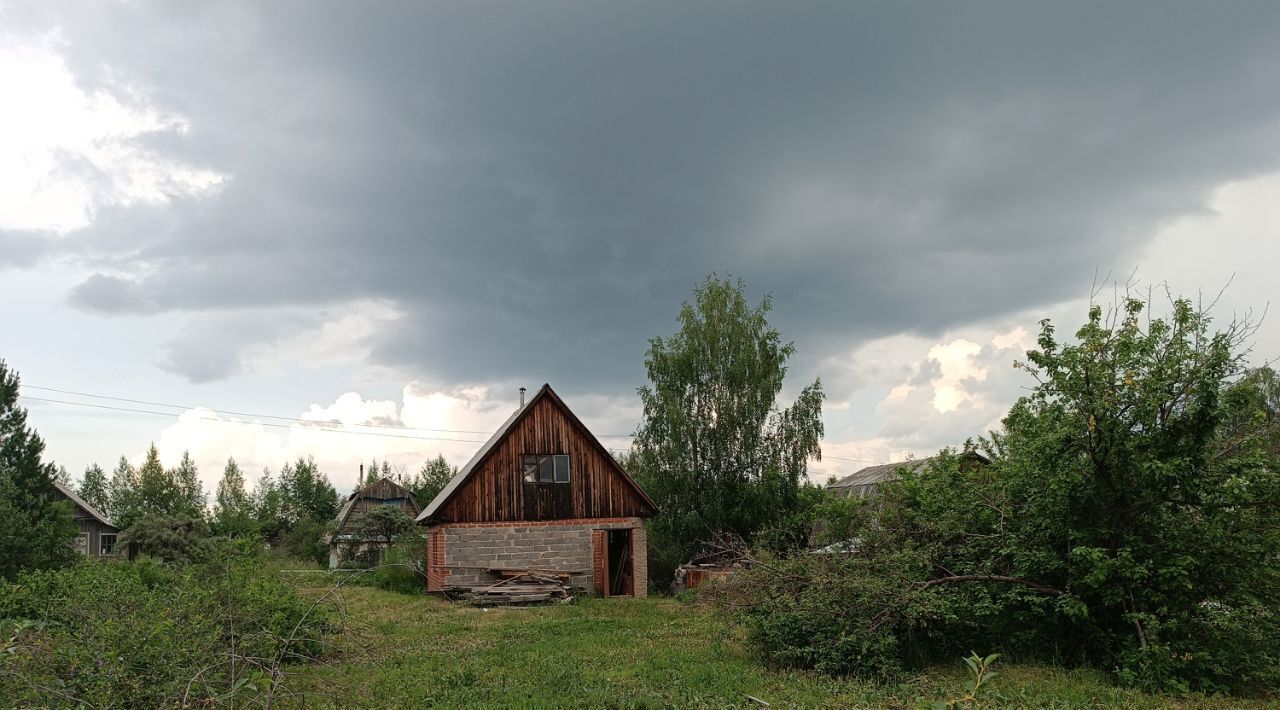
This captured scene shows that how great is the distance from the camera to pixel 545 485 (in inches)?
944

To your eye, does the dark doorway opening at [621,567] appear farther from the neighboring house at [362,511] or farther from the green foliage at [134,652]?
the neighboring house at [362,511]

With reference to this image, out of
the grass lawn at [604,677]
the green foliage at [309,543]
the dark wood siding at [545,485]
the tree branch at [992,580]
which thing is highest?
the dark wood siding at [545,485]

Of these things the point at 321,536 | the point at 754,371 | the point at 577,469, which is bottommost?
the point at 321,536

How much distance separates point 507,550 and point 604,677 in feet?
43.5

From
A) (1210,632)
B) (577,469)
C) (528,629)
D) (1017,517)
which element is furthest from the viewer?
(577,469)

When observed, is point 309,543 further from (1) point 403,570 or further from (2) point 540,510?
(2) point 540,510

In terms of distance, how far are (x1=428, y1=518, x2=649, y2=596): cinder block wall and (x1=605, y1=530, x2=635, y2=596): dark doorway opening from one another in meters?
1.38

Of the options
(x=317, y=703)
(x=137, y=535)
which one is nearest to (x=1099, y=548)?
(x=317, y=703)

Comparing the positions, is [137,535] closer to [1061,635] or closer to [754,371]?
[754,371]

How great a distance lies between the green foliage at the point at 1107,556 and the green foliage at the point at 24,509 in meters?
15.7

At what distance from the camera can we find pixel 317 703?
910cm

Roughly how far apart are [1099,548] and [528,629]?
1093cm

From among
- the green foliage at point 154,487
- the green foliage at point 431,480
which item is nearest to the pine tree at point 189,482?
the green foliage at point 154,487

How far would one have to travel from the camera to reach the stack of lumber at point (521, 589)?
72.4 feet
